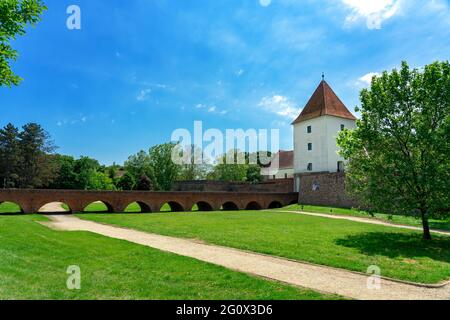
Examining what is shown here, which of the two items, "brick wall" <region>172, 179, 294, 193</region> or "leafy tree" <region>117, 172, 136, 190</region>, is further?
"leafy tree" <region>117, 172, 136, 190</region>

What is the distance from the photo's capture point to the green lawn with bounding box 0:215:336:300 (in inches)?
243

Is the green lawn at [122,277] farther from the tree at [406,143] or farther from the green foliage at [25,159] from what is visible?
the green foliage at [25,159]

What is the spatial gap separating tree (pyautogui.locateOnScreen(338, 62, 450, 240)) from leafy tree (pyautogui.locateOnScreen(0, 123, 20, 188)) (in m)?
60.5

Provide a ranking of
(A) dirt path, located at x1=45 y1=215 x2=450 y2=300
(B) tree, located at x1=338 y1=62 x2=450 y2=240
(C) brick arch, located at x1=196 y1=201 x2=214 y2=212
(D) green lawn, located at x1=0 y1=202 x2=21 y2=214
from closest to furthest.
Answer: (A) dirt path, located at x1=45 y1=215 x2=450 y2=300 < (B) tree, located at x1=338 y1=62 x2=450 y2=240 < (D) green lawn, located at x1=0 y1=202 x2=21 y2=214 < (C) brick arch, located at x1=196 y1=201 x2=214 y2=212

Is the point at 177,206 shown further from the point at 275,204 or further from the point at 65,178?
the point at 65,178

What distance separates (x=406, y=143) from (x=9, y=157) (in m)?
63.2

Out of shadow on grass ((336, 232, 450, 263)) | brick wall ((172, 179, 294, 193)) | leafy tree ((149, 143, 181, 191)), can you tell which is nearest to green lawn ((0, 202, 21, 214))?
brick wall ((172, 179, 294, 193))

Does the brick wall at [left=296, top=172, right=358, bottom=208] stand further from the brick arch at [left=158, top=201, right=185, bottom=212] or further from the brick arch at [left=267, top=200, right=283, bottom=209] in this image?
the brick arch at [left=158, top=201, right=185, bottom=212]

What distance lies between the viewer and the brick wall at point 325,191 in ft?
128

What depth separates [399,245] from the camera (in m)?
13.8

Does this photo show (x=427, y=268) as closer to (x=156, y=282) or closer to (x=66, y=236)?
(x=156, y=282)
